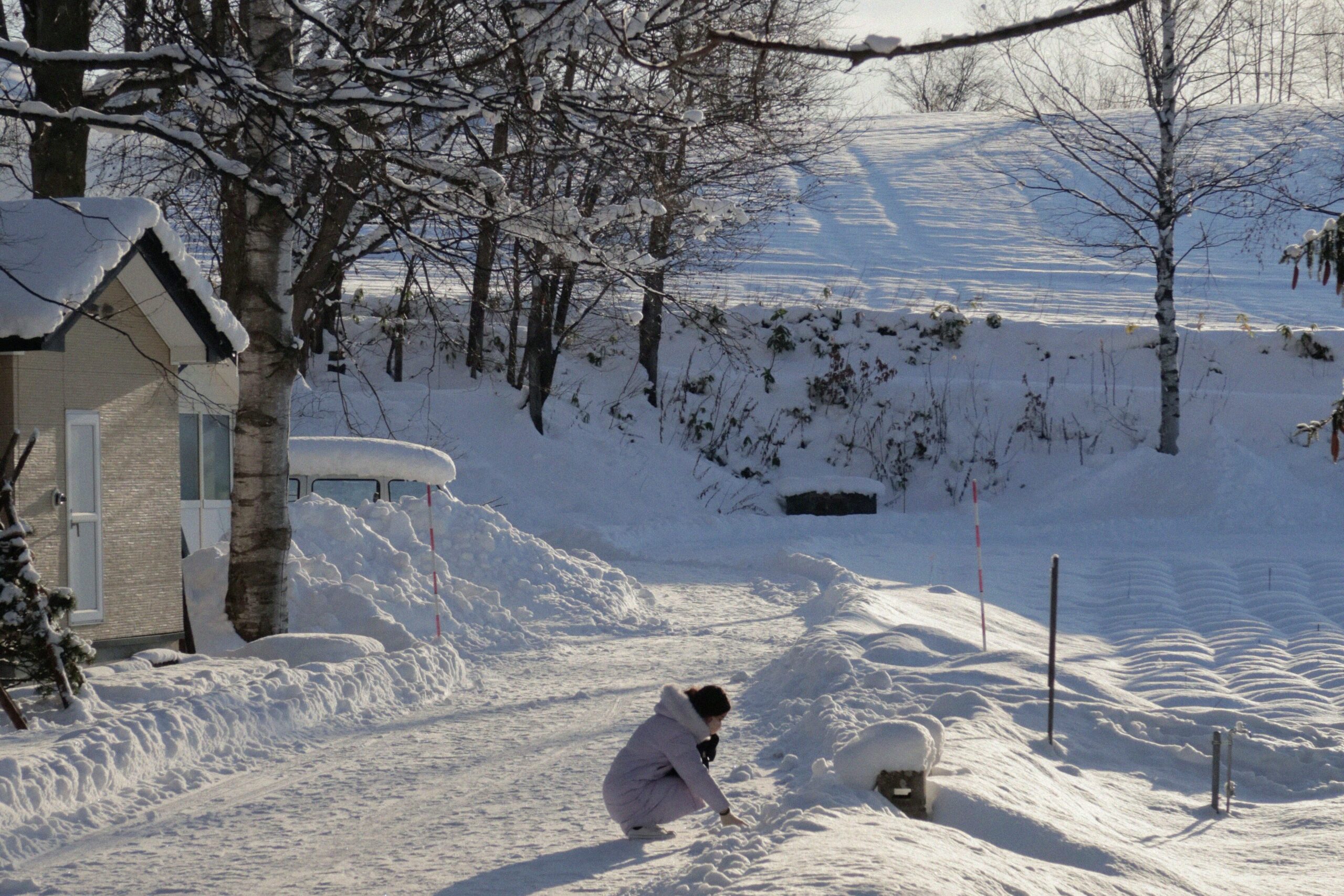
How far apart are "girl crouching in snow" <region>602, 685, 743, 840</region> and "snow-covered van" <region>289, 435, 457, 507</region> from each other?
11.4m

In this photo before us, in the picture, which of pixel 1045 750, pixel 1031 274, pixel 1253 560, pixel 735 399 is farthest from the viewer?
pixel 1031 274

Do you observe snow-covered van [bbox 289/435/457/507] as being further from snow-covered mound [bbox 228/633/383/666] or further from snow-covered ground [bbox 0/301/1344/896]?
snow-covered mound [bbox 228/633/383/666]

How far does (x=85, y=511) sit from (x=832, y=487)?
16570 millimetres

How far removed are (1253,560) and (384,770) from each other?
14.8 metres

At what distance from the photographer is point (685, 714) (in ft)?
21.1

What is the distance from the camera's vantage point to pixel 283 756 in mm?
8180

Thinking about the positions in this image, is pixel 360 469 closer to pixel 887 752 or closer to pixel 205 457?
pixel 205 457

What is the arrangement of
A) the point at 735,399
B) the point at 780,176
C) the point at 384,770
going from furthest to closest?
the point at 780,176, the point at 735,399, the point at 384,770

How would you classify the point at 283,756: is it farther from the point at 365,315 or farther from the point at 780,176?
the point at 780,176

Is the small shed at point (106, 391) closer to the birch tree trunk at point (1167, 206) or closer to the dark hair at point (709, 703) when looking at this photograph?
the dark hair at point (709, 703)

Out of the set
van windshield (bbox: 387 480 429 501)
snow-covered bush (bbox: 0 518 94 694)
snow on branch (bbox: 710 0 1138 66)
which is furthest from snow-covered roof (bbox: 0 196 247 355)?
snow on branch (bbox: 710 0 1138 66)

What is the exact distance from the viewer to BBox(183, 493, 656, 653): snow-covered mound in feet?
41.4

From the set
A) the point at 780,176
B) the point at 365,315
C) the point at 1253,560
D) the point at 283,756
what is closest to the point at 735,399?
the point at 365,315

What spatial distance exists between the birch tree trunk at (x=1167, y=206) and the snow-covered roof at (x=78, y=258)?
1739 cm
